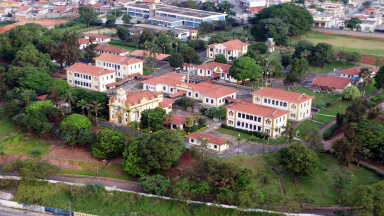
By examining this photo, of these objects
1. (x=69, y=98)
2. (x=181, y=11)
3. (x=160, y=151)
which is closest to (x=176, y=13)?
(x=181, y=11)

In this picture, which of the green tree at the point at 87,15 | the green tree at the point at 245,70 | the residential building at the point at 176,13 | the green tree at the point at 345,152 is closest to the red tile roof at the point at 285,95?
the green tree at the point at 245,70

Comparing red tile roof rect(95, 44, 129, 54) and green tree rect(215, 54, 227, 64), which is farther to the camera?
red tile roof rect(95, 44, 129, 54)

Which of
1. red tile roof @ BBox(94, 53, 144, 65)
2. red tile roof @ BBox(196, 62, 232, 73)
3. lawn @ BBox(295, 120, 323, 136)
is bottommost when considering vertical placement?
lawn @ BBox(295, 120, 323, 136)

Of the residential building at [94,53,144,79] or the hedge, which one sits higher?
the residential building at [94,53,144,79]

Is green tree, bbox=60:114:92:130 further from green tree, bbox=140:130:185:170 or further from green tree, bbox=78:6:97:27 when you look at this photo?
green tree, bbox=78:6:97:27

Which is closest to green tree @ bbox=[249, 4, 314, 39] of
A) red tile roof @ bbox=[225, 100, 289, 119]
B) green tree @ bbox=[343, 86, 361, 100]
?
green tree @ bbox=[343, 86, 361, 100]

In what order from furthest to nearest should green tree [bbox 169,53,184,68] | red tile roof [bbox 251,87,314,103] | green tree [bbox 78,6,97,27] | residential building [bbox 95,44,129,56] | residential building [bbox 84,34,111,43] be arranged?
green tree [bbox 78,6,97,27] < residential building [bbox 84,34,111,43] < residential building [bbox 95,44,129,56] < green tree [bbox 169,53,184,68] < red tile roof [bbox 251,87,314,103]
